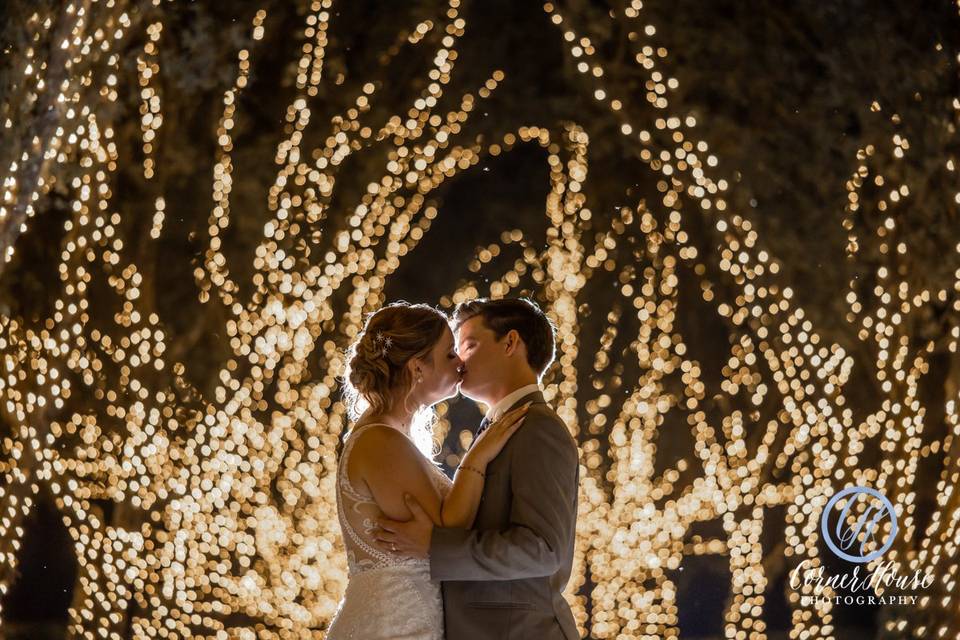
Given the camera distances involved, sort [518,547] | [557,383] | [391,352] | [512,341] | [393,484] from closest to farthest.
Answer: [518,547], [393,484], [391,352], [512,341], [557,383]

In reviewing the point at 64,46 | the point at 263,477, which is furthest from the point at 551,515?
the point at 64,46

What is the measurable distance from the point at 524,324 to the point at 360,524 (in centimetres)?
68

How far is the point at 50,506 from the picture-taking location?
3.44m

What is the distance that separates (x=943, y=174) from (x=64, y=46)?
3484 millimetres

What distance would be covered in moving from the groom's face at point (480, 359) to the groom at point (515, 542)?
8 cm

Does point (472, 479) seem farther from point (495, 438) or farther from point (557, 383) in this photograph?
point (557, 383)

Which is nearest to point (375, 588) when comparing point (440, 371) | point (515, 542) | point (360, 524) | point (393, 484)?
point (360, 524)

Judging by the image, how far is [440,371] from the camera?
2.38 metres

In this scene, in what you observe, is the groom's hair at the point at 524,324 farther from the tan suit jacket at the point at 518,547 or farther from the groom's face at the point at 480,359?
the tan suit jacket at the point at 518,547

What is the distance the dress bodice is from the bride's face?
0.19 metres

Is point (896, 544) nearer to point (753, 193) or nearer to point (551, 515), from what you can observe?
point (753, 193)

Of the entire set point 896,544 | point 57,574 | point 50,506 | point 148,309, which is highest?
point 148,309

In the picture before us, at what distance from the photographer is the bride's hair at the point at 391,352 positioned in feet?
7.59

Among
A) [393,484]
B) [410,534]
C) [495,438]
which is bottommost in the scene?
[410,534]
